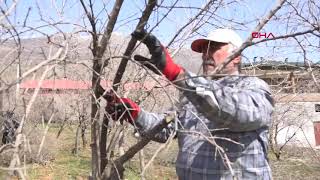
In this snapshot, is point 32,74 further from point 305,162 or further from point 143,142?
point 305,162

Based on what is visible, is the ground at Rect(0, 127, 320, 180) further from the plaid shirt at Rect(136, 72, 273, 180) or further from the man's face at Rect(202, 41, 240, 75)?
the man's face at Rect(202, 41, 240, 75)

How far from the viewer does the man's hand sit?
2023 mm

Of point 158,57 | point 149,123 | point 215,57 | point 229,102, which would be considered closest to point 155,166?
point 149,123

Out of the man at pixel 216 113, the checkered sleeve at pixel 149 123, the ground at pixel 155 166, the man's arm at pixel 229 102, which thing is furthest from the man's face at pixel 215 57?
the ground at pixel 155 166

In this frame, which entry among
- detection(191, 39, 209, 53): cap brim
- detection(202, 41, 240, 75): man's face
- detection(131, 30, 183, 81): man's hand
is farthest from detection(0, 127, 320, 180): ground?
detection(131, 30, 183, 81): man's hand

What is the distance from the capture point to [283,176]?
10.9m

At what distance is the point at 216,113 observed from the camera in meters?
2.11

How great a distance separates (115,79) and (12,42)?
0.50 m

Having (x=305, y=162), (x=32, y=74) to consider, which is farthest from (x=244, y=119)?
(x=305, y=162)

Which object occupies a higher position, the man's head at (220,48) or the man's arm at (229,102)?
the man's head at (220,48)

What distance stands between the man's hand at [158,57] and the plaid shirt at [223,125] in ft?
0.19

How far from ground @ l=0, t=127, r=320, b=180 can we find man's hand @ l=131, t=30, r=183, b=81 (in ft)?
24.1

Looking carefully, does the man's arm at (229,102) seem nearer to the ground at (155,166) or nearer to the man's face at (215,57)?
the man's face at (215,57)

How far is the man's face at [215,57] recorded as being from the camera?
2416mm
